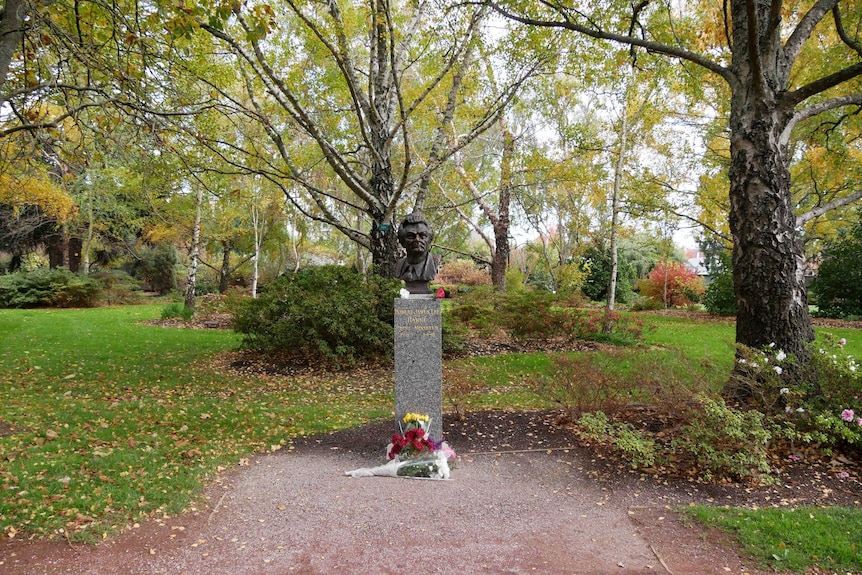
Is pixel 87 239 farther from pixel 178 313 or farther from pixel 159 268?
pixel 178 313

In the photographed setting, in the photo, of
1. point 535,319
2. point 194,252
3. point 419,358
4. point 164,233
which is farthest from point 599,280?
point 419,358

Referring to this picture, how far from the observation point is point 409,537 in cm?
349

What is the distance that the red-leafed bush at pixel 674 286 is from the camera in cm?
2202

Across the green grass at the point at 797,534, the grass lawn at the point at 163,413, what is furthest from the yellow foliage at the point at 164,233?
the green grass at the point at 797,534

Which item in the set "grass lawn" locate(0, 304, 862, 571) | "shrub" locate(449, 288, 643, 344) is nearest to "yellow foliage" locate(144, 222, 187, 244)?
"grass lawn" locate(0, 304, 862, 571)

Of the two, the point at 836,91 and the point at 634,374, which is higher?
the point at 836,91

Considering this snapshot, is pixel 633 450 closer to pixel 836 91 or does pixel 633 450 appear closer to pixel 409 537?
pixel 409 537

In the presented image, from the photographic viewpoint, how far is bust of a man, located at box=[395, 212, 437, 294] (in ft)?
17.4

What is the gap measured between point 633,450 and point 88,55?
24.7 feet

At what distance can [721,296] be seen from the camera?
1758 centimetres

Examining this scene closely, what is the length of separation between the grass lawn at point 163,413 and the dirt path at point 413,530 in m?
0.32

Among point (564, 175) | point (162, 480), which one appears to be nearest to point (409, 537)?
point (162, 480)

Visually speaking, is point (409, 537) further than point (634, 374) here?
No

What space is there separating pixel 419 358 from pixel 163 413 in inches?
146
